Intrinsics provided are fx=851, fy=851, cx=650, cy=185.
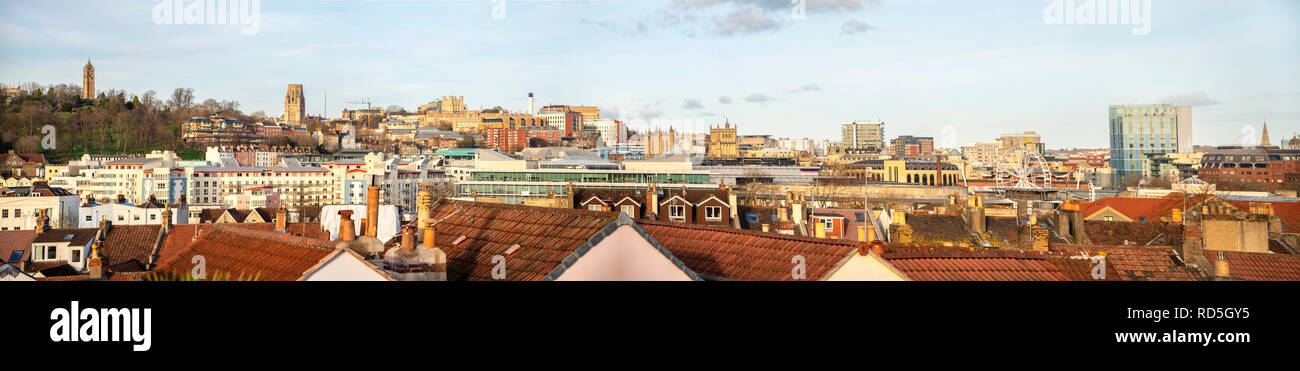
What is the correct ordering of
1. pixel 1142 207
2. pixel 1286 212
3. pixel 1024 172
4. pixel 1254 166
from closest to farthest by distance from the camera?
pixel 1286 212, pixel 1142 207, pixel 1254 166, pixel 1024 172

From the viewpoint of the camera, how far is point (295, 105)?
7525cm

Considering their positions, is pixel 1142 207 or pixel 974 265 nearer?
pixel 974 265

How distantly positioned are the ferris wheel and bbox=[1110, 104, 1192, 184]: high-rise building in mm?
3979

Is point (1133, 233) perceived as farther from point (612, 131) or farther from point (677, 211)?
point (612, 131)

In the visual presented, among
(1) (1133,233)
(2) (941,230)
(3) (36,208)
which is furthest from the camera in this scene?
(3) (36,208)

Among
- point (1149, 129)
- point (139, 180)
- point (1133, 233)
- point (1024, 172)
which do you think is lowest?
point (1133, 233)

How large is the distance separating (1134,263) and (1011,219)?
6.24 metres

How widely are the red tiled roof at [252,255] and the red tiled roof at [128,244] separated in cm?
481

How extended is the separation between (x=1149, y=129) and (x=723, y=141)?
54597 millimetres

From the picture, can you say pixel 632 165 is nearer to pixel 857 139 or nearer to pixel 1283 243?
pixel 1283 243

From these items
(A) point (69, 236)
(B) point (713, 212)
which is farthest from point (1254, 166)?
(A) point (69, 236)

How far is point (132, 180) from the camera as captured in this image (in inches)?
1194

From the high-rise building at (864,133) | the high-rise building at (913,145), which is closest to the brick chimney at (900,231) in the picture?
the high-rise building at (913,145)
